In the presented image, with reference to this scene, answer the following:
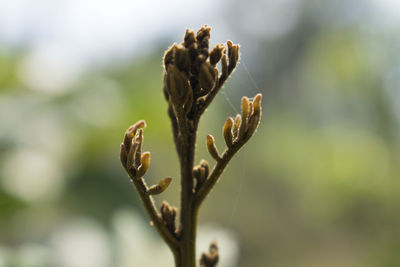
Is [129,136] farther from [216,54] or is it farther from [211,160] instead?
[211,160]

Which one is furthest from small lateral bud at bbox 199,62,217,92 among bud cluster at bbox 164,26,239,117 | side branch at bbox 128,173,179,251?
side branch at bbox 128,173,179,251

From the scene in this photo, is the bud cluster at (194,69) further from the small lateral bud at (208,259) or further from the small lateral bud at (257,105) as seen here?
the small lateral bud at (208,259)

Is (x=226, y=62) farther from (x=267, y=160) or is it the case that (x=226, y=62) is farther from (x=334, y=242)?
(x=334, y=242)

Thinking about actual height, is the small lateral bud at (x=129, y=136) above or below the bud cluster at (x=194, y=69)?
below

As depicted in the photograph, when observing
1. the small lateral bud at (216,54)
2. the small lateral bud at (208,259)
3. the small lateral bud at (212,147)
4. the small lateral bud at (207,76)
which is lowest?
the small lateral bud at (208,259)

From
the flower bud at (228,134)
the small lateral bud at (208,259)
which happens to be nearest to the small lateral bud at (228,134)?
the flower bud at (228,134)

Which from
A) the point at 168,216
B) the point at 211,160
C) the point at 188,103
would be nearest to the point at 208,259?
the point at 168,216

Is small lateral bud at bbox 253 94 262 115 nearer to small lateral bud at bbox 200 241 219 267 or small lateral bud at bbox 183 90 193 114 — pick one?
small lateral bud at bbox 183 90 193 114
